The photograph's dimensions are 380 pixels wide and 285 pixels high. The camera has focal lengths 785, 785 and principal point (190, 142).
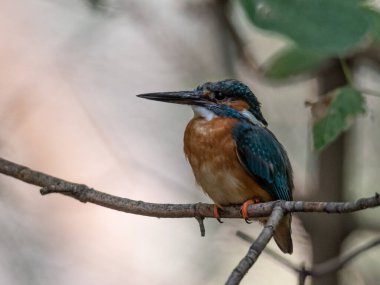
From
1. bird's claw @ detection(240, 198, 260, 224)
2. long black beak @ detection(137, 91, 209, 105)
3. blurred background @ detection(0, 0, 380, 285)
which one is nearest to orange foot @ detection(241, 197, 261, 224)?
bird's claw @ detection(240, 198, 260, 224)

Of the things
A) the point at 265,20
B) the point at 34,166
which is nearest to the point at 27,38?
the point at 34,166

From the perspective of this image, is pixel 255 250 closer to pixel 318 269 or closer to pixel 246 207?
pixel 246 207

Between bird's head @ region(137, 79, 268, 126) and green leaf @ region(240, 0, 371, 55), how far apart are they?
166 cm

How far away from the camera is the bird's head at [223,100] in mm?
2855

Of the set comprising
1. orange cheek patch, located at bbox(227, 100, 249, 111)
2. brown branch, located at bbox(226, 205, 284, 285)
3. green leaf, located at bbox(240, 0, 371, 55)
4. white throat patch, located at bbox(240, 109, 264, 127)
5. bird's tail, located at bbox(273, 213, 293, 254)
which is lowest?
bird's tail, located at bbox(273, 213, 293, 254)

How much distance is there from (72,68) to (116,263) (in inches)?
42.9

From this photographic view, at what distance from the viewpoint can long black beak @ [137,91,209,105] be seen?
8.82 ft

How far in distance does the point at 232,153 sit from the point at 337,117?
834 mm

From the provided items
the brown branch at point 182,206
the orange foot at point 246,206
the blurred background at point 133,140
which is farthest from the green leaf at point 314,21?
the blurred background at point 133,140

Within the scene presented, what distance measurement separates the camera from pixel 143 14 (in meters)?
3.77

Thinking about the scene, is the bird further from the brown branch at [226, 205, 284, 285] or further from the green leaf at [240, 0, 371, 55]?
the green leaf at [240, 0, 371, 55]

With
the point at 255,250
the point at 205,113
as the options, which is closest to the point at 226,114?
the point at 205,113

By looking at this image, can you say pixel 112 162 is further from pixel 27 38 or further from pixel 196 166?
pixel 196 166

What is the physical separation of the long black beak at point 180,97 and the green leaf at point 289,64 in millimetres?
483
